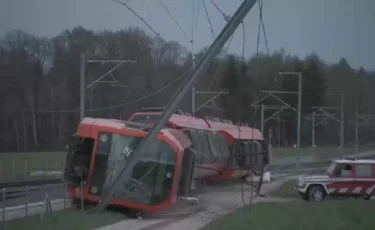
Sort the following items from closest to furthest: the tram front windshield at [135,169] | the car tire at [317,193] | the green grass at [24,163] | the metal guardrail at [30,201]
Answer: the metal guardrail at [30,201] < the tram front windshield at [135,169] < the car tire at [317,193] < the green grass at [24,163]

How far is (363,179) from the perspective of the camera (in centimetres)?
2722

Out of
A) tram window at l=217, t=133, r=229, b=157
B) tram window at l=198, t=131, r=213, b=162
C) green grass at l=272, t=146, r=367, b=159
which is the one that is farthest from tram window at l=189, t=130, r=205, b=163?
green grass at l=272, t=146, r=367, b=159

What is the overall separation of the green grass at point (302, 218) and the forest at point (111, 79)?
27.0ft

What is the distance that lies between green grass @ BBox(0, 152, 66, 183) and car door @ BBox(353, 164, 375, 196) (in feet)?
40.9

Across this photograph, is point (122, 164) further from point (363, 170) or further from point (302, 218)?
point (363, 170)

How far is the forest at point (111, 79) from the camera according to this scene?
32062 millimetres

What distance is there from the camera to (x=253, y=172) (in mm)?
33344

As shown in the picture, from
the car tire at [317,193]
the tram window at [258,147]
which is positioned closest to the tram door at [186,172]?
the car tire at [317,193]

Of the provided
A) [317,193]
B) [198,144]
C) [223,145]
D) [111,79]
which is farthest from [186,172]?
[111,79]

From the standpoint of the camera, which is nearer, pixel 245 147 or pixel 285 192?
pixel 285 192

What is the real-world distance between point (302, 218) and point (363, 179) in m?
10.0

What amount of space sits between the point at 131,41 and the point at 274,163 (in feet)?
69.2

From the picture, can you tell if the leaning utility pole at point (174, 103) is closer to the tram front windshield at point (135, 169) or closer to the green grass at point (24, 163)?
the tram front windshield at point (135, 169)

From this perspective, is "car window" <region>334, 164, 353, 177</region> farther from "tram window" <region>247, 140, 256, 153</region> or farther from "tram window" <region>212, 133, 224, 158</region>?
"tram window" <region>247, 140, 256, 153</region>
